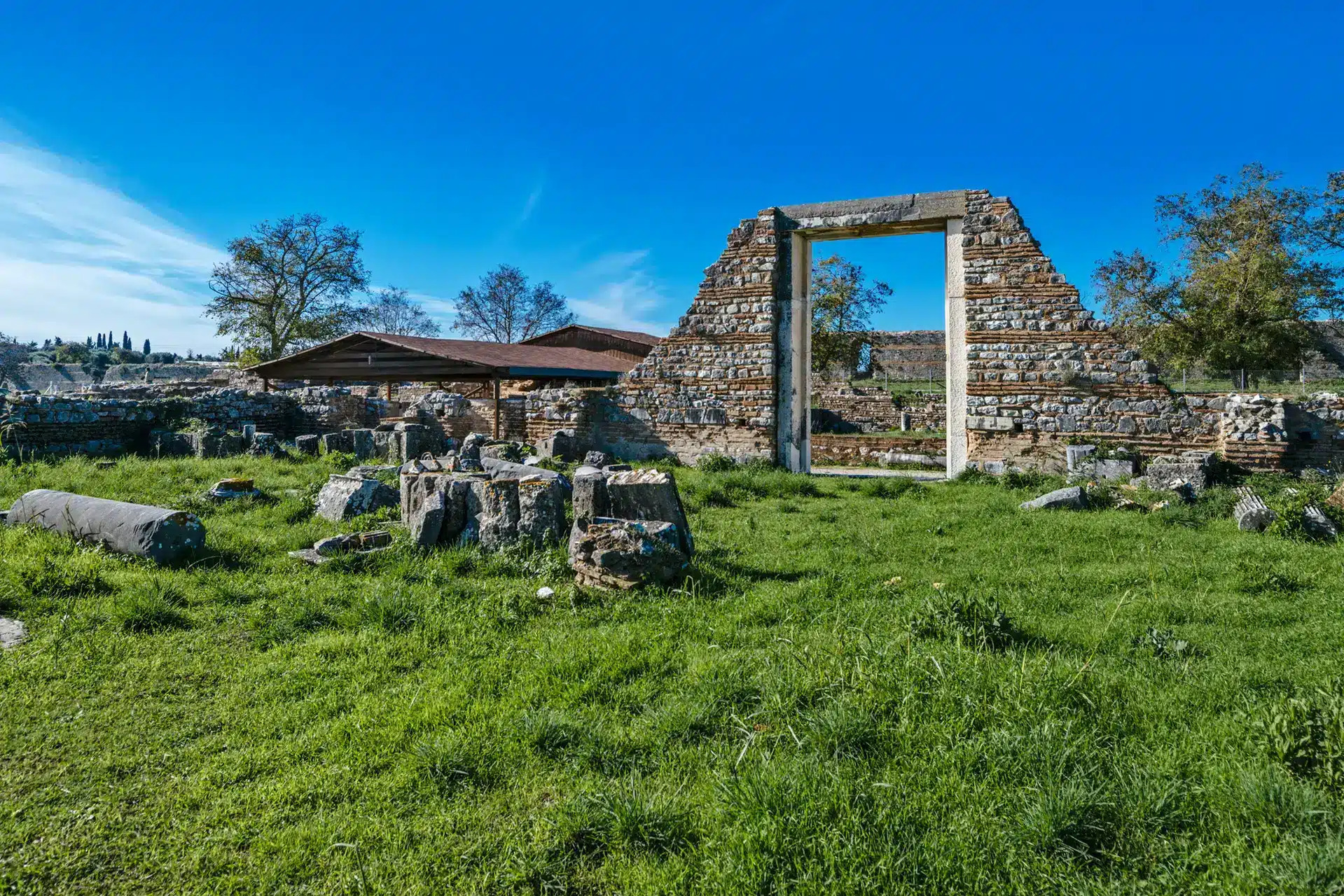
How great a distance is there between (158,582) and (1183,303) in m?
28.7

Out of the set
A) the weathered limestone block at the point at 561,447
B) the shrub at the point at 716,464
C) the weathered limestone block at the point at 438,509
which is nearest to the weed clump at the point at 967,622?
the weathered limestone block at the point at 438,509

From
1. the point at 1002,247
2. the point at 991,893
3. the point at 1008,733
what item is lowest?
the point at 991,893

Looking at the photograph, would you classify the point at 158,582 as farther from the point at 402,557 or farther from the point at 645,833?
the point at 645,833

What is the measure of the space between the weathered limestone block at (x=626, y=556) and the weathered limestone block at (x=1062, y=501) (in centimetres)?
525

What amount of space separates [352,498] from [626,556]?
12.7 ft

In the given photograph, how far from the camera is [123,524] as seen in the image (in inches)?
226

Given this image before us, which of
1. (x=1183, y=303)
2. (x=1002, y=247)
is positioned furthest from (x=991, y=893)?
(x=1183, y=303)

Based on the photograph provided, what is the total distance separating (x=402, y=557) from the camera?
5852 mm

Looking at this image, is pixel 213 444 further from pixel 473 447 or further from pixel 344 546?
pixel 344 546

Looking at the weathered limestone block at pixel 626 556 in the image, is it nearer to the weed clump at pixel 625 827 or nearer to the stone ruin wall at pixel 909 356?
the weed clump at pixel 625 827

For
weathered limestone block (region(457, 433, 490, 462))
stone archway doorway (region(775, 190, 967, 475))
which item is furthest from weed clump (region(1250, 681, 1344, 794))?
weathered limestone block (region(457, 433, 490, 462))

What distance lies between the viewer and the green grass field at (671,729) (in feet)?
7.60

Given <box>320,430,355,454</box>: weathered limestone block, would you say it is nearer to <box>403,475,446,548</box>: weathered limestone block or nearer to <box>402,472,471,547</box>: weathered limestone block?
<box>402,472,471,547</box>: weathered limestone block

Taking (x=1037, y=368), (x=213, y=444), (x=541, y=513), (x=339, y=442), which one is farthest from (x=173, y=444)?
(x=1037, y=368)
